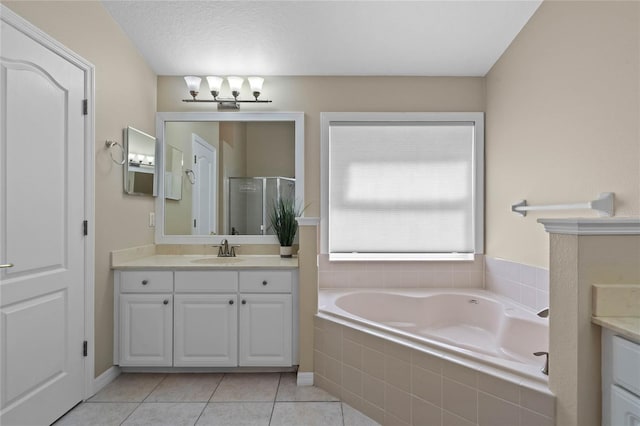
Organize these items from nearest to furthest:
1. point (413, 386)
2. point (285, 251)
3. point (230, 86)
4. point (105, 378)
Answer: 1. point (413, 386)
2. point (105, 378)
3. point (285, 251)
4. point (230, 86)

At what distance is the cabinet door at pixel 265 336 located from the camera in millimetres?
2223

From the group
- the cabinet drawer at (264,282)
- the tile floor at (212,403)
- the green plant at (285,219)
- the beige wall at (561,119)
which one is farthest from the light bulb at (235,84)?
the tile floor at (212,403)

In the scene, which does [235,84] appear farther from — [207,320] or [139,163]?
[207,320]

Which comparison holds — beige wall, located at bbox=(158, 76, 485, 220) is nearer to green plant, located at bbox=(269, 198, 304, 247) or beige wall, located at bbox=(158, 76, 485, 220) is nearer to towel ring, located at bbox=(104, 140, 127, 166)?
green plant, located at bbox=(269, 198, 304, 247)

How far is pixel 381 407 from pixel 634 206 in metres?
1.54

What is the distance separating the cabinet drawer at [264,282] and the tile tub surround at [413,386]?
33 cm

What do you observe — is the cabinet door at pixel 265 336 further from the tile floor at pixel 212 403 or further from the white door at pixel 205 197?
the white door at pixel 205 197

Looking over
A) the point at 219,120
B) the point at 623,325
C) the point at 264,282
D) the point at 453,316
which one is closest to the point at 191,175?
the point at 219,120

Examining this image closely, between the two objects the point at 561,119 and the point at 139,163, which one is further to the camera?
the point at 139,163

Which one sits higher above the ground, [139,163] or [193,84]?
[193,84]

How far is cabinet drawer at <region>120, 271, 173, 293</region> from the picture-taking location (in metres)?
2.25

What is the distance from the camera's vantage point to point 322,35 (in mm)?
2410

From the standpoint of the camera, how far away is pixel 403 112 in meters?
2.80

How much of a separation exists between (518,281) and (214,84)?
2.77 m
